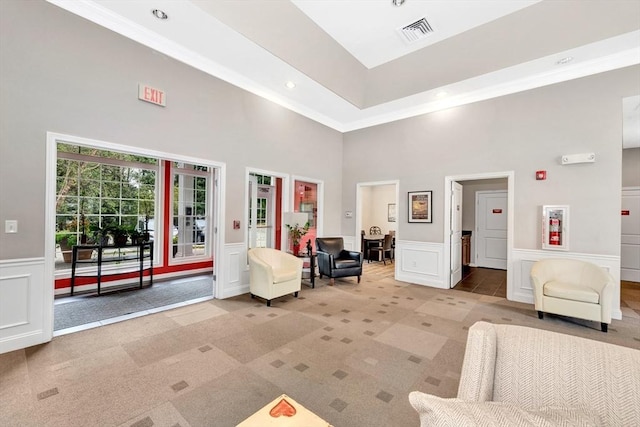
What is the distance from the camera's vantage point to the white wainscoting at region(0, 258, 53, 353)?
2.77 metres

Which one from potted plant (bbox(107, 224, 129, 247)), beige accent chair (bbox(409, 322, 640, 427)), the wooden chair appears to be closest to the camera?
beige accent chair (bbox(409, 322, 640, 427))

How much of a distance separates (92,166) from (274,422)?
613 centimetres

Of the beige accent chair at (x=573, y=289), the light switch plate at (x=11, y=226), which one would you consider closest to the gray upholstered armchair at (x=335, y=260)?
the beige accent chair at (x=573, y=289)

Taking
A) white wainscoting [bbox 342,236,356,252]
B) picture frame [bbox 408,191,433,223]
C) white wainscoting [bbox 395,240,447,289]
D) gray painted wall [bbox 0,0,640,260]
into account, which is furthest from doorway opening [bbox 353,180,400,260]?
picture frame [bbox 408,191,433,223]

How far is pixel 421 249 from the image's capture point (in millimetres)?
5742

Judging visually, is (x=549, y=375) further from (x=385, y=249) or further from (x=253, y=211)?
(x=385, y=249)

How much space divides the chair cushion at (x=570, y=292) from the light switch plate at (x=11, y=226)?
640 cm

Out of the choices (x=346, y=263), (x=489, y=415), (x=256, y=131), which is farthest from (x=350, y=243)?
(x=489, y=415)

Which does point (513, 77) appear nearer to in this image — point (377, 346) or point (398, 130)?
point (398, 130)

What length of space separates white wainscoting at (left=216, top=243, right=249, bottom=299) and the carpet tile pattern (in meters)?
0.31

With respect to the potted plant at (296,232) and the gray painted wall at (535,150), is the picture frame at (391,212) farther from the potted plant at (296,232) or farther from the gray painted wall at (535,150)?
the potted plant at (296,232)

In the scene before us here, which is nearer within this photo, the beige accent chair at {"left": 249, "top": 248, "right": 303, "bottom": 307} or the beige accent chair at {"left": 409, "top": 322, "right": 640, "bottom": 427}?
the beige accent chair at {"left": 409, "top": 322, "right": 640, "bottom": 427}

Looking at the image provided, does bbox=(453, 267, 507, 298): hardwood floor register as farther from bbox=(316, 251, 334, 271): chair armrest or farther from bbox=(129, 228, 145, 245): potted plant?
bbox=(129, 228, 145, 245): potted plant

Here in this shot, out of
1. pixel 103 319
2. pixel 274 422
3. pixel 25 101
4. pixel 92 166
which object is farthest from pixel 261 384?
pixel 92 166
